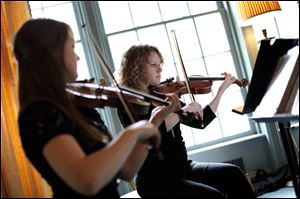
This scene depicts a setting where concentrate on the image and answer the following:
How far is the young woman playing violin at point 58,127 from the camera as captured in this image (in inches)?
36.5

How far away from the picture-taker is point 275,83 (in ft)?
4.69

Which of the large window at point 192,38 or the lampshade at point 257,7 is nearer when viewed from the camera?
the lampshade at point 257,7

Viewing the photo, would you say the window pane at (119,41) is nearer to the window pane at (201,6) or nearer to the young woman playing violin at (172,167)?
the window pane at (201,6)

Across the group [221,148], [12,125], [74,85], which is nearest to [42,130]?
[74,85]

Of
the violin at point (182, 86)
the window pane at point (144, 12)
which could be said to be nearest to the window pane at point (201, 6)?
the window pane at point (144, 12)

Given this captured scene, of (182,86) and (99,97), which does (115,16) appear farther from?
(99,97)

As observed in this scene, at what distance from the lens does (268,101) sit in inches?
56.0

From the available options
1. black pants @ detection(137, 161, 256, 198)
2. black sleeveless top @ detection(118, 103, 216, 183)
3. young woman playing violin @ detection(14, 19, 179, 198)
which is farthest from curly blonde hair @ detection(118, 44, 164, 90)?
young woman playing violin @ detection(14, 19, 179, 198)

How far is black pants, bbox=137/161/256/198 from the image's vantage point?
1562 millimetres

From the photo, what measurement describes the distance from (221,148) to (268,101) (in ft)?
5.56

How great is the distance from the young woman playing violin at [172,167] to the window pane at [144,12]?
1244 mm

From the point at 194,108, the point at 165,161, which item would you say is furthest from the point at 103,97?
the point at 194,108

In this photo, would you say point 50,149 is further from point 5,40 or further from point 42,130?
point 5,40

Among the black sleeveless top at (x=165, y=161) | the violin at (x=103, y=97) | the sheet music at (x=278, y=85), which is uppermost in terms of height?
the violin at (x=103, y=97)
